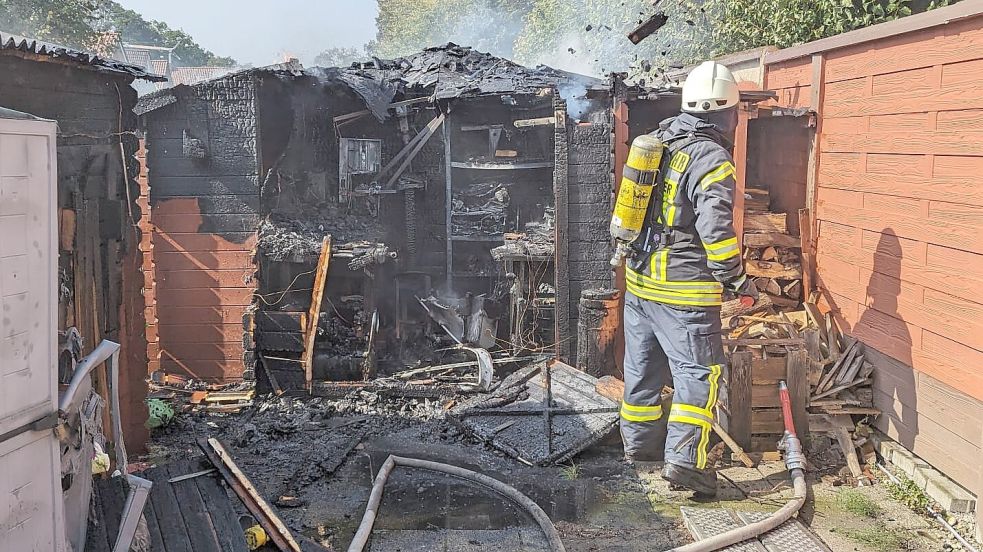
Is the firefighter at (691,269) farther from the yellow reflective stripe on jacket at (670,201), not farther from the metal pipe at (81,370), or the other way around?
→ the metal pipe at (81,370)

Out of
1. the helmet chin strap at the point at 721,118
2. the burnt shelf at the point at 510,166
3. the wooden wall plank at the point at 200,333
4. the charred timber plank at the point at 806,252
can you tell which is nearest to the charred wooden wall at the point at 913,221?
the charred timber plank at the point at 806,252

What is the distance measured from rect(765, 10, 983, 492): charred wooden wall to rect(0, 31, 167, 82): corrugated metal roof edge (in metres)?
5.82

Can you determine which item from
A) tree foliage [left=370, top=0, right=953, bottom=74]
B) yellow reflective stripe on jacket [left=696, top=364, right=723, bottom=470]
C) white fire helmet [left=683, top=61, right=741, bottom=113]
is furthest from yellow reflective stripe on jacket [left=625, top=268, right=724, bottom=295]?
tree foliage [left=370, top=0, right=953, bottom=74]

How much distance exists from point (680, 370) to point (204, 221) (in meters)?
5.61

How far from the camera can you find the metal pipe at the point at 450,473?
455cm

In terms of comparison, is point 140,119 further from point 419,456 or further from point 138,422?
point 419,456

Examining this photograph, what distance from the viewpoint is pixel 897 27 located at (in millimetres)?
5844

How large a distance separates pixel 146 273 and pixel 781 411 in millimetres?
6645

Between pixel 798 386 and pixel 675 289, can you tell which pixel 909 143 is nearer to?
pixel 798 386

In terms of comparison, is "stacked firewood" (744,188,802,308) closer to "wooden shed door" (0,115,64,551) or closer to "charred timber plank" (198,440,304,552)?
"charred timber plank" (198,440,304,552)

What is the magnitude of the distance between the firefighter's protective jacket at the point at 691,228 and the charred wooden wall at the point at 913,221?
1398mm

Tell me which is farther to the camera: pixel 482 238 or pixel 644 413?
pixel 482 238

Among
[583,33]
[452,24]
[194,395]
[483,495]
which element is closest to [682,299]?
[483,495]

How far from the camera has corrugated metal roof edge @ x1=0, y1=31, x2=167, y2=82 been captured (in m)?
4.91
